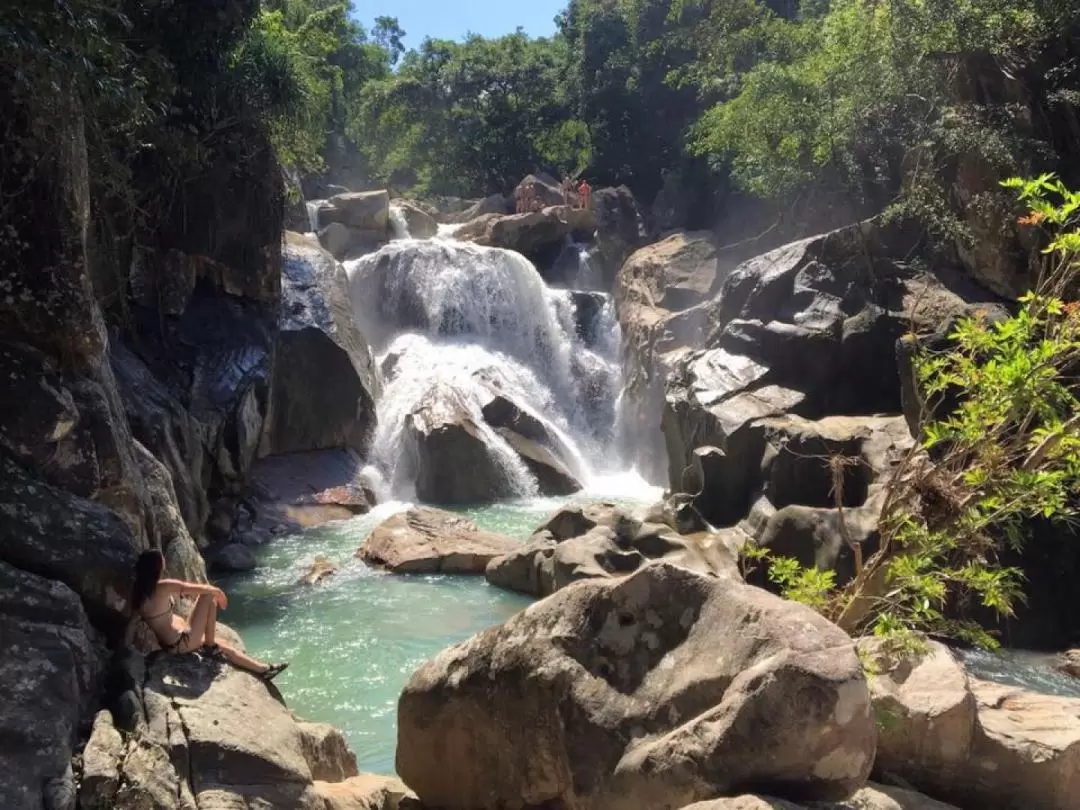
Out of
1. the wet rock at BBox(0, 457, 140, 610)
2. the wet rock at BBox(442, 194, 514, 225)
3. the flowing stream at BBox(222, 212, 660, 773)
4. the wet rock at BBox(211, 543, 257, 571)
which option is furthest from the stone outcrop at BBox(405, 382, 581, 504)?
the wet rock at BBox(442, 194, 514, 225)

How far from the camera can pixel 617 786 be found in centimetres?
447


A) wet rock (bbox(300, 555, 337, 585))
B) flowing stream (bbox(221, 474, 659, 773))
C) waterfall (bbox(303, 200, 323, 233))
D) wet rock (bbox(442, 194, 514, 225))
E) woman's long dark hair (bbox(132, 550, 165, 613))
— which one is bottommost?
flowing stream (bbox(221, 474, 659, 773))

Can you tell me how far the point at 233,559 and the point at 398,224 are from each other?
18.6 metres

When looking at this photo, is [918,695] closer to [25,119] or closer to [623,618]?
[623,618]

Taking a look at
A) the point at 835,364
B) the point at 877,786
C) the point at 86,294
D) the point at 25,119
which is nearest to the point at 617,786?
the point at 877,786

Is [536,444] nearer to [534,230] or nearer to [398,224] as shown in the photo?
[534,230]

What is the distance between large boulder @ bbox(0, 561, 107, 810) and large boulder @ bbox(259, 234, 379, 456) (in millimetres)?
13515

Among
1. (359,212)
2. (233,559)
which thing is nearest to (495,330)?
(359,212)

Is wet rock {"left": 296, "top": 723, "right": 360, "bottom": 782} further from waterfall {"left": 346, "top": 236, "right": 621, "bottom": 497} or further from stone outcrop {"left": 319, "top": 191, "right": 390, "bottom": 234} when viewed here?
stone outcrop {"left": 319, "top": 191, "right": 390, "bottom": 234}

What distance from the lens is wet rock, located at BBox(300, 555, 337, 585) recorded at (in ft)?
43.6

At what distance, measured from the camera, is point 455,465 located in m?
19.3

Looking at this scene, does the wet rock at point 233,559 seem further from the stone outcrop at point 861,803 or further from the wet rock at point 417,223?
the wet rock at point 417,223

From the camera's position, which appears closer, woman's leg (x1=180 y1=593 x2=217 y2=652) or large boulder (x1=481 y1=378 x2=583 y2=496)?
woman's leg (x1=180 y1=593 x2=217 y2=652)

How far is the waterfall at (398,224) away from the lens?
1195 inches
